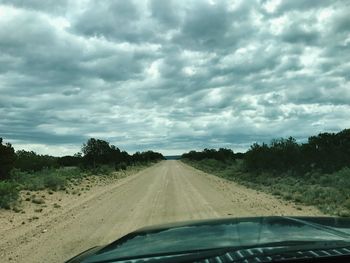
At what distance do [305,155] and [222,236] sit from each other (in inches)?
1736

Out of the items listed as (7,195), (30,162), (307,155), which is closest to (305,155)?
(307,155)

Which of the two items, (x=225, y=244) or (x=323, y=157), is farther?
(x=323, y=157)

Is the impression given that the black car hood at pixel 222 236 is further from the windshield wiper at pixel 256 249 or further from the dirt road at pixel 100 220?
the dirt road at pixel 100 220

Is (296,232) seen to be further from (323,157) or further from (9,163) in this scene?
(323,157)

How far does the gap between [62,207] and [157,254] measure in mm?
21490

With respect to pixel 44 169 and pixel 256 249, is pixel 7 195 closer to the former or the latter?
pixel 256 249

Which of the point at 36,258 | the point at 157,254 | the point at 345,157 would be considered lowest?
the point at 36,258

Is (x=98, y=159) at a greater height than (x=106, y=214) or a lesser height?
greater

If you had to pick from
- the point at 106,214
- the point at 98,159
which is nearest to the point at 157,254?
the point at 106,214

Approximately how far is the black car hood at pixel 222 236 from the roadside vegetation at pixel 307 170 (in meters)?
14.8

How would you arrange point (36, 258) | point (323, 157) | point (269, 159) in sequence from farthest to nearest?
1. point (269, 159)
2. point (323, 157)
3. point (36, 258)

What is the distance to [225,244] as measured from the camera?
10.6ft

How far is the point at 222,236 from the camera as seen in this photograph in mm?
3629

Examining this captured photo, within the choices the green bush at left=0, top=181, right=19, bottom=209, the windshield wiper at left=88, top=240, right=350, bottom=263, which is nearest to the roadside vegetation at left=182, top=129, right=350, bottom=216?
the green bush at left=0, top=181, right=19, bottom=209
